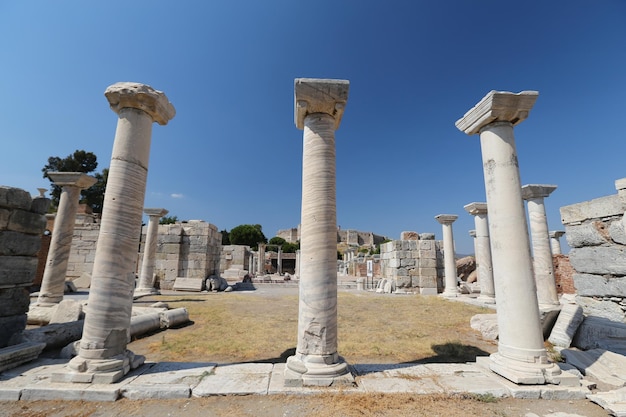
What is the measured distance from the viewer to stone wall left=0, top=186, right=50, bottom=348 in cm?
460

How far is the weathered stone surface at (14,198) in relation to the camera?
479cm

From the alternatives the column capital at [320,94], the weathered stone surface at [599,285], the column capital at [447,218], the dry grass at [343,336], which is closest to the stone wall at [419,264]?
the column capital at [447,218]

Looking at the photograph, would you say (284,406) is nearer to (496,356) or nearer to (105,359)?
(105,359)

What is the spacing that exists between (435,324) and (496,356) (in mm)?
3614

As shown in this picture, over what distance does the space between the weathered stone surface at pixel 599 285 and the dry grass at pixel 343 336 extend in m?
2.80

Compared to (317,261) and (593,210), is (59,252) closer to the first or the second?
(317,261)

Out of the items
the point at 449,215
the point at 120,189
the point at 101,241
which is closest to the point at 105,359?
the point at 101,241

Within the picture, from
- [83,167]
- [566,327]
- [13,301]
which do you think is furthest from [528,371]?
[83,167]

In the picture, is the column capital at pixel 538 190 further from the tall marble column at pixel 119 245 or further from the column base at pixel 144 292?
the column base at pixel 144 292

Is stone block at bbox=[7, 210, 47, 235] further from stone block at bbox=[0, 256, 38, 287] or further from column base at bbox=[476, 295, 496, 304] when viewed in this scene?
column base at bbox=[476, 295, 496, 304]

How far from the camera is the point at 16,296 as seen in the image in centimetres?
482

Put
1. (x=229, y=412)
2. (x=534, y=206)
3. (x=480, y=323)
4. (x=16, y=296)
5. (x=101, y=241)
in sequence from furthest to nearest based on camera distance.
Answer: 1. (x=534, y=206)
2. (x=480, y=323)
3. (x=16, y=296)
4. (x=101, y=241)
5. (x=229, y=412)

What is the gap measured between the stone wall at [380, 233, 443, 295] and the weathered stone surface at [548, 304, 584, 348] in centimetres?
901

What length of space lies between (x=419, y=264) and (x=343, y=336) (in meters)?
10.3
